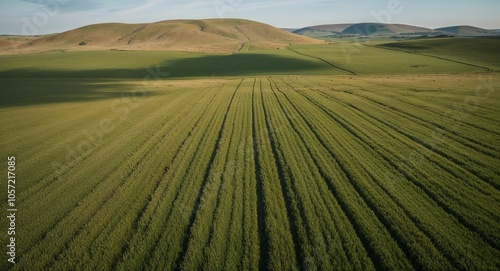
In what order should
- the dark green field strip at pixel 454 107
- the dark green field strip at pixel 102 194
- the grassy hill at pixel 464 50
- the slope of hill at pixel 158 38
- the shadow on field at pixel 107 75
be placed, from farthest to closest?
1. the slope of hill at pixel 158 38
2. the grassy hill at pixel 464 50
3. the shadow on field at pixel 107 75
4. the dark green field strip at pixel 454 107
5. the dark green field strip at pixel 102 194

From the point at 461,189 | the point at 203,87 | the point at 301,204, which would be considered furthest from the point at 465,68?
the point at 301,204

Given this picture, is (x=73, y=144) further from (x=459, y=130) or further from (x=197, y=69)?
(x=197, y=69)

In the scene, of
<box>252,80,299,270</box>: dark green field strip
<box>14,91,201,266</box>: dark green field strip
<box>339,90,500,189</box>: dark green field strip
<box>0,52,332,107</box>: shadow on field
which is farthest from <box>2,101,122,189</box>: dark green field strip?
<box>339,90,500,189</box>: dark green field strip

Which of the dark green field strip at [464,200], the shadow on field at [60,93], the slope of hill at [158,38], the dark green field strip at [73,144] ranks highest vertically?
the slope of hill at [158,38]

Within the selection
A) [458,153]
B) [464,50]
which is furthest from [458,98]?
[464,50]

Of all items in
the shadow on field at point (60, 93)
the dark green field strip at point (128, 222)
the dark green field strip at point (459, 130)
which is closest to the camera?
the dark green field strip at point (128, 222)

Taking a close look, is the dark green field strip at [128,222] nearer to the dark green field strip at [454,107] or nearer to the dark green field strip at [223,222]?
the dark green field strip at [223,222]

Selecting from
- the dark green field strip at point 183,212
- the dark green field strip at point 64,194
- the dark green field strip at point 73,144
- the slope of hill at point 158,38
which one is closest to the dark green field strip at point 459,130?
the dark green field strip at point 183,212

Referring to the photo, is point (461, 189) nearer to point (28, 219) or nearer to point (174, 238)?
point (174, 238)
